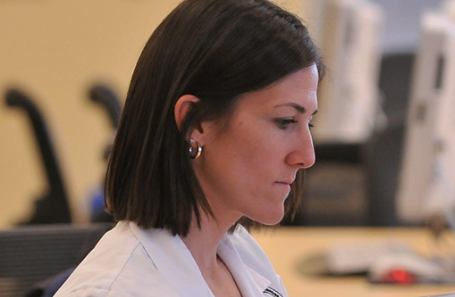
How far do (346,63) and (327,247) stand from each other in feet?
2.66

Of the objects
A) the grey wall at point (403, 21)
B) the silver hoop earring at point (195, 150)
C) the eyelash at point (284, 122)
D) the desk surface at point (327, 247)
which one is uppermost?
the grey wall at point (403, 21)

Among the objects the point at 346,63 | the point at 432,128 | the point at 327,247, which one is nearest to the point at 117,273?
the point at 432,128

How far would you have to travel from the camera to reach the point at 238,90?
2.77 ft

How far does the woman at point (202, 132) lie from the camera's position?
833 mm

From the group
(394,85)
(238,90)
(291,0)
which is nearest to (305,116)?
(238,90)

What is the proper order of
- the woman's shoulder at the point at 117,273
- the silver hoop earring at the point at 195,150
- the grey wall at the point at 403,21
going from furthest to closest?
the grey wall at the point at 403,21
the silver hoop earring at the point at 195,150
the woman's shoulder at the point at 117,273

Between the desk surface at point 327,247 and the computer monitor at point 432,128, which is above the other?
the computer monitor at point 432,128

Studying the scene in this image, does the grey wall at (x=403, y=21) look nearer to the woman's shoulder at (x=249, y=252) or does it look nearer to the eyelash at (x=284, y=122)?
the woman's shoulder at (x=249, y=252)

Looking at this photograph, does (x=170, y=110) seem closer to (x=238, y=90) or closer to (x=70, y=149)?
(x=238, y=90)

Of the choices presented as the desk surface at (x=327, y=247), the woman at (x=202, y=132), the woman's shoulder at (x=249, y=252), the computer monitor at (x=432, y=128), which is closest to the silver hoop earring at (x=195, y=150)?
the woman at (x=202, y=132)

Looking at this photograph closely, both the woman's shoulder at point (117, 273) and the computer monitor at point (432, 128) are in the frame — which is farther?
the computer monitor at point (432, 128)

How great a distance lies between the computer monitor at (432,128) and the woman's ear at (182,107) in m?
1.08

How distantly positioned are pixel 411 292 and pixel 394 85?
302cm

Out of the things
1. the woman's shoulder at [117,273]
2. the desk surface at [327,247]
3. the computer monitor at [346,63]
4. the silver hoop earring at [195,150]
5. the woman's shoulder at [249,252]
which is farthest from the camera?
the computer monitor at [346,63]
